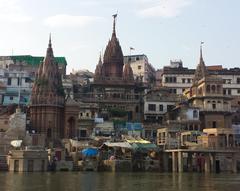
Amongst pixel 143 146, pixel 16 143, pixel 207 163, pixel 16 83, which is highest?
pixel 16 83

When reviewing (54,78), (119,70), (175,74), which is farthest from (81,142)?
(175,74)

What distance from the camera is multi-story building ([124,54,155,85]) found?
104m

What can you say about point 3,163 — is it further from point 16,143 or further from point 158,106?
point 158,106

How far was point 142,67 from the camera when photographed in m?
105

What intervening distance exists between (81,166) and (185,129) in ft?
66.4

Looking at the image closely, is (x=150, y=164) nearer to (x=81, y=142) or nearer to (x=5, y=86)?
(x=81, y=142)

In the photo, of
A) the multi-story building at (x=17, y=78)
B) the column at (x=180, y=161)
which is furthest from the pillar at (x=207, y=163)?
the multi-story building at (x=17, y=78)

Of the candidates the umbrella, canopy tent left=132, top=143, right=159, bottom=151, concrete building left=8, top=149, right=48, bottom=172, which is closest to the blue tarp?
canopy tent left=132, top=143, right=159, bottom=151

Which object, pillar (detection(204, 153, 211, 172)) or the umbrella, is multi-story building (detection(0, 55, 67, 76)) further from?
pillar (detection(204, 153, 211, 172))

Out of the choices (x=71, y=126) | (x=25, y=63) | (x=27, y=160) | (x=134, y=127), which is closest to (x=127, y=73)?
(x=134, y=127)

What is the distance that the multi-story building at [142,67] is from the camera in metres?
104

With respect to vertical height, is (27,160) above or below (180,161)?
above

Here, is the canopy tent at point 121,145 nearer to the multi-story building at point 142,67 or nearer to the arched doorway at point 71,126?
the arched doorway at point 71,126

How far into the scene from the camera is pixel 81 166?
173ft
